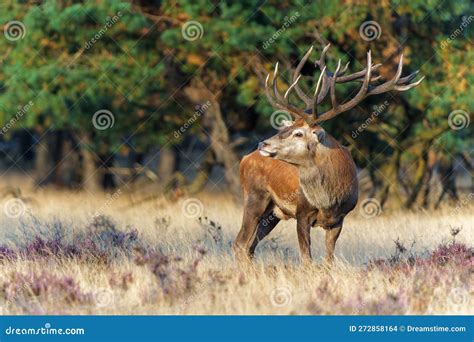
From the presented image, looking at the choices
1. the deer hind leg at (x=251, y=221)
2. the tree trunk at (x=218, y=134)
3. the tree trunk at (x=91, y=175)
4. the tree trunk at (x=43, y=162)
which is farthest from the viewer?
the tree trunk at (x=43, y=162)

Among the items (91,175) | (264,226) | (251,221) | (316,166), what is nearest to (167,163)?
(91,175)

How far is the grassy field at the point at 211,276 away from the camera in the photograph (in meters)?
7.64

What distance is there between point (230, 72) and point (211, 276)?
29.2 feet

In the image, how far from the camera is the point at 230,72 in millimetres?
16781

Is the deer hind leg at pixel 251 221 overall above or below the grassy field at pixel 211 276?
above

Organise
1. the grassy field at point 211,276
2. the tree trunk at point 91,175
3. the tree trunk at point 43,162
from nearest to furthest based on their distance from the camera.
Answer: the grassy field at point 211,276, the tree trunk at point 91,175, the tree trunk at point 43,162

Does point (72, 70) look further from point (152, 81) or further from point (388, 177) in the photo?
point (388, 177)

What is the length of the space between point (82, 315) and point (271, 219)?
11.8 ft

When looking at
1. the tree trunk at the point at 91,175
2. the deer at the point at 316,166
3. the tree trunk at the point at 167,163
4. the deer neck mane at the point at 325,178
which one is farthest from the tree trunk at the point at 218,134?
the deer neck mane at the point at 325,178

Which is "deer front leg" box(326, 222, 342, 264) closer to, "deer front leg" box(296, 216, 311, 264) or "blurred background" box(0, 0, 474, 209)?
"deer front leg" box(296, 216, 311, 264)

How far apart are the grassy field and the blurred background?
4009 millimetres

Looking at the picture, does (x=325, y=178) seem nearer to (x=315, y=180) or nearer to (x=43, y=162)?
(x=315, y=180)

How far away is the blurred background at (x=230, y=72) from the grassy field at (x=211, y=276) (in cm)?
401

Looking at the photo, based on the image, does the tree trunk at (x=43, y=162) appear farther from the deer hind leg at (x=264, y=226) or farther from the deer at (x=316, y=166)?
the deer at (x=316, y=166)
